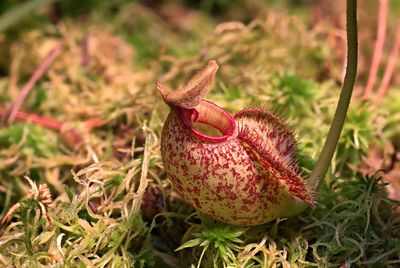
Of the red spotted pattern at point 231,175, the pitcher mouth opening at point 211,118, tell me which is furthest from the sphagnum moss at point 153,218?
the pitcher mouth opening at point 211,118

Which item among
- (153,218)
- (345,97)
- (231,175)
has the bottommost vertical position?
(153,218)

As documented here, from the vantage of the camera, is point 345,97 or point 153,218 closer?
point 345,97

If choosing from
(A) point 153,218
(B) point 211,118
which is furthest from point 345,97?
(A) point 153,218

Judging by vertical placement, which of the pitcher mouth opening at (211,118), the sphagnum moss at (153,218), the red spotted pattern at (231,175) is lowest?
the sphagnum moss at (153,218)

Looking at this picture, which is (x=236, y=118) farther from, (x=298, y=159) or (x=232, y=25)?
(x=232, y=25)

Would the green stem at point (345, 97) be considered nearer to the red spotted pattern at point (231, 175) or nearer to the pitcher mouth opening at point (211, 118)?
the red spotted pattern at point (231, 175)

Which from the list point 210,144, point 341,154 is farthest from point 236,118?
point 341,154

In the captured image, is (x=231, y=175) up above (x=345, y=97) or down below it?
below

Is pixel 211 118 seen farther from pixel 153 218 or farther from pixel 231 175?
pixel 153 218

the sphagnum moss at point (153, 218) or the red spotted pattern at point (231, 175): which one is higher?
the red spotted pattern at point (231, 175)
